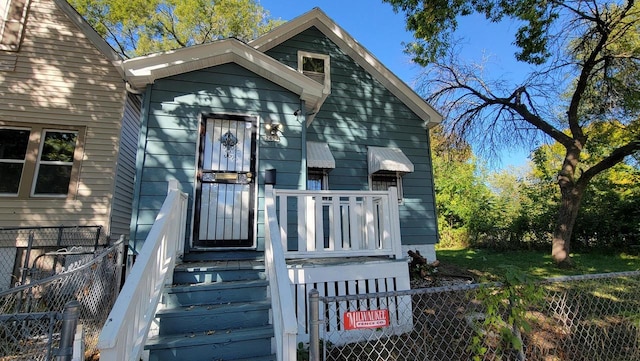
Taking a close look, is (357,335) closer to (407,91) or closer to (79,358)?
(79,358)

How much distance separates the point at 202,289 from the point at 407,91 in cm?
708

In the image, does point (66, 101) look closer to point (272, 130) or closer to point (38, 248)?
point (38, 248)

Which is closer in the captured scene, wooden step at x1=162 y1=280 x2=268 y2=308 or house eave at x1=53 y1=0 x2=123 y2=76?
wooden step at x1=162 y1=280 x2=268 y2=308

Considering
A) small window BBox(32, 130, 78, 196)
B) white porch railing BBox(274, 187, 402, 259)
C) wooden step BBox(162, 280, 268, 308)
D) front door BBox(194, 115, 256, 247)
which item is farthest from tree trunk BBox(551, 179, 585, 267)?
small window BBox(32, 130, 78, 196)

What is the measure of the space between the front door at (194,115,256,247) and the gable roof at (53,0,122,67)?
3.75m

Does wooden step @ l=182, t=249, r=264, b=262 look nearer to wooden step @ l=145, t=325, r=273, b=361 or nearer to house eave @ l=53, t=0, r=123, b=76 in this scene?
wooden step @ l=145, t=325, r=273, b=361

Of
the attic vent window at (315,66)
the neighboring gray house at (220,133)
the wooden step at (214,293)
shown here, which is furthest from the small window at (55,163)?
the attic vent window at (315,66)

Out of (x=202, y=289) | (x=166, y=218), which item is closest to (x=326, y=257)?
(x=202, y=289)

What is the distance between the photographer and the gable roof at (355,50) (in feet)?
24.9

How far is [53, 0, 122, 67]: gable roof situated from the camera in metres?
6.56

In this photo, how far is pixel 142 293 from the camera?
2.37 m

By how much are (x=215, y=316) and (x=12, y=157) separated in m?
6.28

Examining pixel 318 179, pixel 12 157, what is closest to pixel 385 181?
pixel 318 179

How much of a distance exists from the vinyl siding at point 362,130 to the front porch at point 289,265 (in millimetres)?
3045
